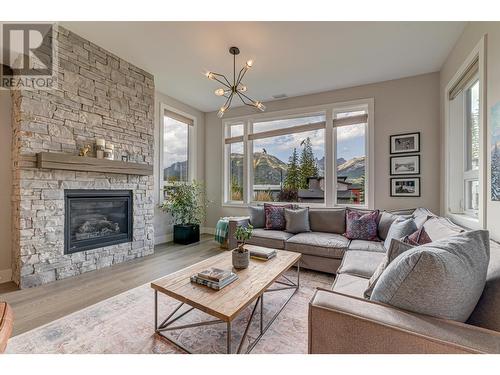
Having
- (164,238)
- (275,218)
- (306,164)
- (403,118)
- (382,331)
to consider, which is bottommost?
(164,238)

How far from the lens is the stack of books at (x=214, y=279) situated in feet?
5.18

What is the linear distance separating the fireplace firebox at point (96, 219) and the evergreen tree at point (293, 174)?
110 inches

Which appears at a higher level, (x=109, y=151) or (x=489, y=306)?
(x=109, y=151)

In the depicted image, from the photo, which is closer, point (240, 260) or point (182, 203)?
point (240, 260)

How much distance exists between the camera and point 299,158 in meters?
4.34

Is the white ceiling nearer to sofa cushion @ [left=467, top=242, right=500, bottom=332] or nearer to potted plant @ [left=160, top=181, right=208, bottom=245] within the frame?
potted plant @ [left=160, top=181, right=208, bottom=245]

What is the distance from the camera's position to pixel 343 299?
110 centimetres

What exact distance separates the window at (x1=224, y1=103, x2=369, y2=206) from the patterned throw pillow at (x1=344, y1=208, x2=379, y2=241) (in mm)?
821

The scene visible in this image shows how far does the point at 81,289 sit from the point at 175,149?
296 cm

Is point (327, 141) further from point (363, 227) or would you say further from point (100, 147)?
point (100, 147)

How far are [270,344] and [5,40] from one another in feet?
13.1

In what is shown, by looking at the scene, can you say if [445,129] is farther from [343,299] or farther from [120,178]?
[120,178]

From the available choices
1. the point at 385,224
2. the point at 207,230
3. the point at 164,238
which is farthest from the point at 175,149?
the point at 385,224

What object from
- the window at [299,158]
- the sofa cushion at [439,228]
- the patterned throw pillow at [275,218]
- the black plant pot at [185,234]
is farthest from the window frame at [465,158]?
the black plant pot at [185,234]
